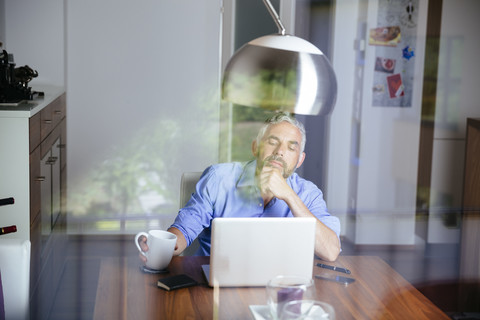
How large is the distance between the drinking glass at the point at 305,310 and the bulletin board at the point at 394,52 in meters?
1.89

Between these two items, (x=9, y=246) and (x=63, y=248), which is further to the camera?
(x=63, y=248)

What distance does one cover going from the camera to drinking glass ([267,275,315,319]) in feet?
2.55

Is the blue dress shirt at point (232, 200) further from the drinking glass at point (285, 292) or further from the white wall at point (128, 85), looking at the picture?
the white wall at point (128, 85)

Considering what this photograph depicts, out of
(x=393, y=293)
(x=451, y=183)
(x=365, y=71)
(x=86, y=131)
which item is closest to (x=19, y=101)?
(x=86, y=131)

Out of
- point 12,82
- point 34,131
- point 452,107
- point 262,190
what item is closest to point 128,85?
point 12,82

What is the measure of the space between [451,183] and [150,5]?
151cm

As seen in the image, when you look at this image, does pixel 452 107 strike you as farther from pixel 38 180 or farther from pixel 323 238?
pixel 38 180

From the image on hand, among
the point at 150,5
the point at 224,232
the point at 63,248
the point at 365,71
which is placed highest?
the point at 150,5

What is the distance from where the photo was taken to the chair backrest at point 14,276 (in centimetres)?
102

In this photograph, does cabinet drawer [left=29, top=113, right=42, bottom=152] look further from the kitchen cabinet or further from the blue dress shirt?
the blue dress shirt

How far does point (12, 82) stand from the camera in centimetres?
173

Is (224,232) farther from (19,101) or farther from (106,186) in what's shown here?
(106,186)

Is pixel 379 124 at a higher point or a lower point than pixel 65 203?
higher

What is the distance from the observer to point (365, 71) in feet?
8.36
